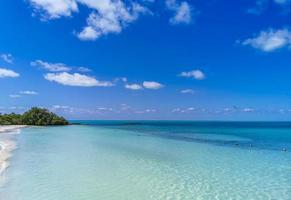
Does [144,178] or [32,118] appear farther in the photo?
[32,118]

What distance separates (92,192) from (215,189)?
4.80 m

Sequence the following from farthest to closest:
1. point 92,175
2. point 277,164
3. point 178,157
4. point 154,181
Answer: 1. point 178,157
2. point 277,164
3. point 92,175
4. point 154,181

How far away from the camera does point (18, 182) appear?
12.9 meters

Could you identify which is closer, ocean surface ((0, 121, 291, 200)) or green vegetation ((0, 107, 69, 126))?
ocean surface ((0, 121, 291, 200))

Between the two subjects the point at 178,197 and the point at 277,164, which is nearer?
the point at 178,197

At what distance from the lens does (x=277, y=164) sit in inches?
758

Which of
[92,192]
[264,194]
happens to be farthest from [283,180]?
[92,192]

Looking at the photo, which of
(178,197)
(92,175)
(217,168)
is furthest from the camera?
(217,168)

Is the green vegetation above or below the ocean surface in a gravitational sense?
above

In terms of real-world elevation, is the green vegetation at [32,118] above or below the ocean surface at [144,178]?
above

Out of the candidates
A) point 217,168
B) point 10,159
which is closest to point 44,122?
point 10,159

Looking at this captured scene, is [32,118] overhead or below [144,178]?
overhead

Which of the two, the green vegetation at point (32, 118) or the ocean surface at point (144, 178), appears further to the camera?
the green vegetation at point (32, 118)

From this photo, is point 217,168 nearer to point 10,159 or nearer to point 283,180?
point 283,180
